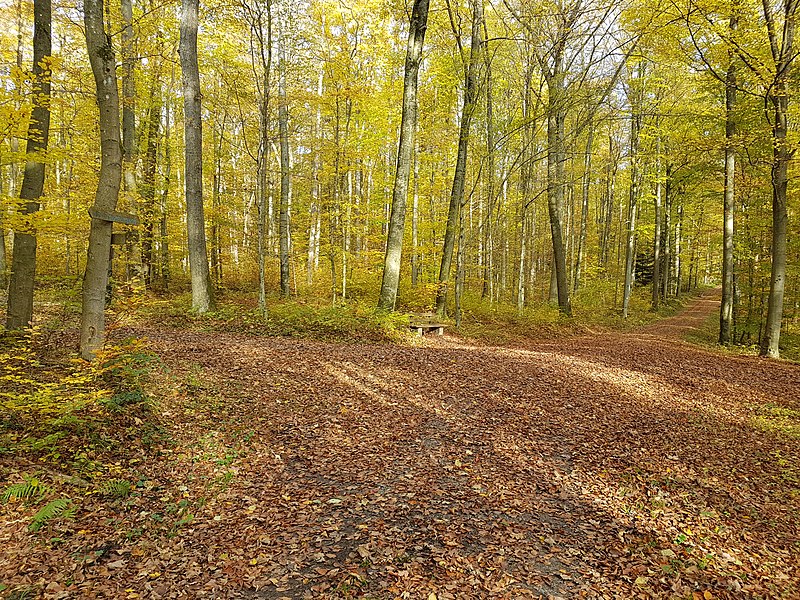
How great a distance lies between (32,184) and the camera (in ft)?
23.5

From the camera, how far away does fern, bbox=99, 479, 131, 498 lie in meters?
3.85

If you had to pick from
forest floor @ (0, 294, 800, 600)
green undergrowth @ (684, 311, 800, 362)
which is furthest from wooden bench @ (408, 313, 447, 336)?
green undergrowth @ (684, 311, 800, 362)

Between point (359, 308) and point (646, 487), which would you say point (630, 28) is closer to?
point (359, 308)

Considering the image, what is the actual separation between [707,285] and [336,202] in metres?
55.2

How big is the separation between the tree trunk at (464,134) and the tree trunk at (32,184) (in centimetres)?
1034

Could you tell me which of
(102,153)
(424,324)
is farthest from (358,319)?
(102,153)

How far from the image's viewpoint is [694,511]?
14.0 feet

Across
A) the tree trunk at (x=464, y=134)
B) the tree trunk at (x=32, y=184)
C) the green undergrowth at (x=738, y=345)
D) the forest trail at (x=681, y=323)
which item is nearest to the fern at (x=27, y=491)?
the tree trunk at (x=32, y=184)

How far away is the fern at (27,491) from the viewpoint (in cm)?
338

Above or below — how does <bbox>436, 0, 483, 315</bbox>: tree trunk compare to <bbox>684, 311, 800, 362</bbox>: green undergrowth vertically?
above

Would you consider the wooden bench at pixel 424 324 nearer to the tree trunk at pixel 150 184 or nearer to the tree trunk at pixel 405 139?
the tree trunk at pixel 405 139

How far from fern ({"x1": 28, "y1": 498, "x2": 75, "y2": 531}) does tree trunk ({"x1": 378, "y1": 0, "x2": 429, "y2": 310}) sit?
9.41 m

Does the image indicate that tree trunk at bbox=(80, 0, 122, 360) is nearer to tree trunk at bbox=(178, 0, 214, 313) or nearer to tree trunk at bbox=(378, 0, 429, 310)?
tree trunk at bbox=(178, 0, 214, 313)

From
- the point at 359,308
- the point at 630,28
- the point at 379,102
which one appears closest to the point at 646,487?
the point at 359,308
